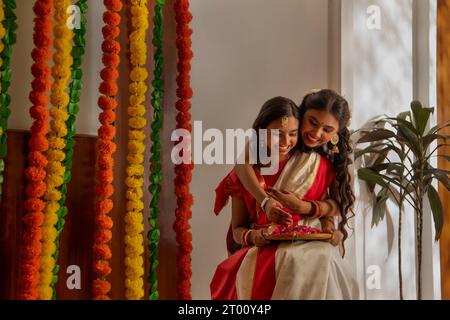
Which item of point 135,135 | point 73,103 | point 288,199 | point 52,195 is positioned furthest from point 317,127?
point 52,195

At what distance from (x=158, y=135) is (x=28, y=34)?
2.39 ft

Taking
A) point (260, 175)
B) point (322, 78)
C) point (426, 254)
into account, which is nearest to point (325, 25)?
point (322, 78)

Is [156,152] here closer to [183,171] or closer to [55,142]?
[183,171]

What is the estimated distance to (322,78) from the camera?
12.5 ft

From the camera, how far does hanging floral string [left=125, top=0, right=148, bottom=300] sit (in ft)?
10.2

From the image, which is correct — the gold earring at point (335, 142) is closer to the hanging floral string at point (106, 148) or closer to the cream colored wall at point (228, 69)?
the cream colored wall at point (228, 69)

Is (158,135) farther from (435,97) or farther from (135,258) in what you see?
(435,97)

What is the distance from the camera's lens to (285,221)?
288cm

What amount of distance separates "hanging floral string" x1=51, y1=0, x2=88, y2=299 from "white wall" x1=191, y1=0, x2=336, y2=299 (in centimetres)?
66

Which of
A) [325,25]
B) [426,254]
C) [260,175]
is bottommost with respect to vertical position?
[426,254]

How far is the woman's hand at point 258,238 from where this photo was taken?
288 cm

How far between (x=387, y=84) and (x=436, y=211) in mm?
819

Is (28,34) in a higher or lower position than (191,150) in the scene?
higher

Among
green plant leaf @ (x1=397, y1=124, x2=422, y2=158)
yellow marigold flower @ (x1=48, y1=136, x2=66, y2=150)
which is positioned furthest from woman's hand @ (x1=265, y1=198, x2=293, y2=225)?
green plant leaf @ (x1=397, y1=124, x2=422, y2=158)
